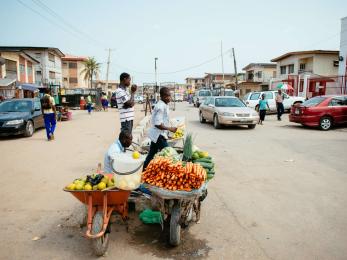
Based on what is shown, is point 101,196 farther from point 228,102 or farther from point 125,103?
point 228,102

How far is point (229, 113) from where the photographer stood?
44.8 ft

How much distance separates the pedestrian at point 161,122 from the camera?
5.16 metres

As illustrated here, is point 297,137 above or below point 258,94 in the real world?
below

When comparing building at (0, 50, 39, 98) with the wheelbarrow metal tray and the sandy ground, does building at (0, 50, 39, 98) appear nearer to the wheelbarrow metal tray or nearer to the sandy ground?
the sandy ground

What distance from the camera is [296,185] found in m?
5.78

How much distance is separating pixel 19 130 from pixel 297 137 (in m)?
10.7

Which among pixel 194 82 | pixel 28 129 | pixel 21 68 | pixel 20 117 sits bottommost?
pixel 28 129

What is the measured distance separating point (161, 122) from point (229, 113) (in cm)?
894

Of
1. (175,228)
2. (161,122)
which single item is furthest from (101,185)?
(161,122)

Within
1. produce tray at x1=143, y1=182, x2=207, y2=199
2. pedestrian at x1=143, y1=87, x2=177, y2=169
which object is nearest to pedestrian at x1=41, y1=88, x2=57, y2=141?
pedestrian at x1=143, y1=87, x2=177, y2=169

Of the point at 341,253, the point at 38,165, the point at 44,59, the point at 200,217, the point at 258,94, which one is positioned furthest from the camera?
the point at 44,59

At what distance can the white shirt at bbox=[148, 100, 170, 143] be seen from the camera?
16.9ft

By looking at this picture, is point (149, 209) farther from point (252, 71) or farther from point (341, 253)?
point (252, 71)

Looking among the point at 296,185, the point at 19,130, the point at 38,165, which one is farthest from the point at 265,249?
the point at 19,130
